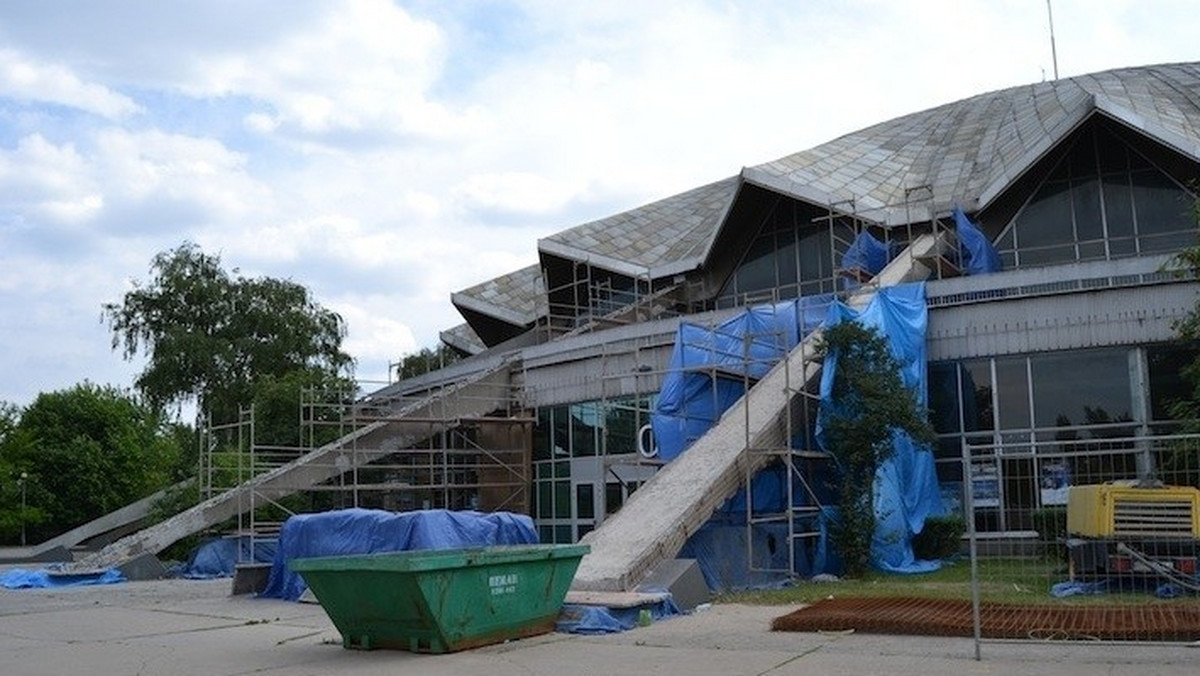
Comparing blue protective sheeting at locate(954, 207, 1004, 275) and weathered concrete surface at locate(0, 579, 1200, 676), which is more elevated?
blue protective sheeting at locate(954, 207, 1004, 275)

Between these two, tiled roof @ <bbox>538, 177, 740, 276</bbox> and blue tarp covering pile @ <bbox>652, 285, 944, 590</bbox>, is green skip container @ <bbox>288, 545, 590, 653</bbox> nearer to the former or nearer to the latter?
blue tarp covering pile @ <bbox>652, 285, 944, 590</bbox>

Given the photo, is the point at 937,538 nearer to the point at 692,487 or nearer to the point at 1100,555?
the point at 692,487

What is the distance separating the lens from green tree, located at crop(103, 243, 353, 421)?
5266cm

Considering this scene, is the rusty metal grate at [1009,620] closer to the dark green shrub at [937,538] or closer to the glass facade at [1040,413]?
the dark green shrub at [937,538]

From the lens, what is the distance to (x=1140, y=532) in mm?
14984

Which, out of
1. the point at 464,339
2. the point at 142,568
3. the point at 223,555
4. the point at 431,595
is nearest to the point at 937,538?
the point at 431,595

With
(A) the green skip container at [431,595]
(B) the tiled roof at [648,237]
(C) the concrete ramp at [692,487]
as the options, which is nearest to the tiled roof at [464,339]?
(B) the tiled roof at [648,237]

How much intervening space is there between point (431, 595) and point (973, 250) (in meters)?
21.2

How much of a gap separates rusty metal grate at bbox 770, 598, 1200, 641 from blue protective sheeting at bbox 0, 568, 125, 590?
55.3ft

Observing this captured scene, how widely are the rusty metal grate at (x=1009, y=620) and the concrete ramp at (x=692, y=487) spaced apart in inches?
104

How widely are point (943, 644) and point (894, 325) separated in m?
12.0

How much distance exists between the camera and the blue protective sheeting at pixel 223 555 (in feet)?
86.8

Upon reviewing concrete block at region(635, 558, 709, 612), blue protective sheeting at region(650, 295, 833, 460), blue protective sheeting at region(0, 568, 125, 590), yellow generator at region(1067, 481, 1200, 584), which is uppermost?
blue protective sheeting at region(650, 295, 833, 460)

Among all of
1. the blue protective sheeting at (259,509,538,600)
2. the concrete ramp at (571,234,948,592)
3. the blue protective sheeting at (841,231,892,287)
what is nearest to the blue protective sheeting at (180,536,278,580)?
the blue protective sheeting at (259,509,538,600)
